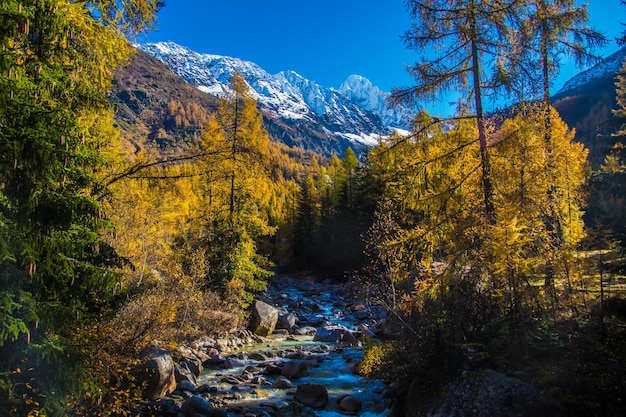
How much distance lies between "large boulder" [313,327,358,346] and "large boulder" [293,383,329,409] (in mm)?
7659

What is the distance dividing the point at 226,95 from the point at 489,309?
17095mm

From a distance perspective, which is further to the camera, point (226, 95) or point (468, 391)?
point (226, 95)

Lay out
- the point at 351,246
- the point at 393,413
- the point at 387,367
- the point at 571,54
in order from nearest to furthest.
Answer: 1. the point at 393,413
2. the point at 571,54
3. the point at 387,367
4. the point at 351,246

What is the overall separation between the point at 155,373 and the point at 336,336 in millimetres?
11883

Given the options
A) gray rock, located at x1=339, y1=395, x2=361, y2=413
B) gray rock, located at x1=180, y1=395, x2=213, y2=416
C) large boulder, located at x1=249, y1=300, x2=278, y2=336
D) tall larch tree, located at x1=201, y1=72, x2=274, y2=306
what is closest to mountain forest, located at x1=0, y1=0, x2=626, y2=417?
gray rock, located at x1=180, y1=395, x2=213, y2=416

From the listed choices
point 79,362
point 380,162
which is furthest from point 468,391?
point 79,362

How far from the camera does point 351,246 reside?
1752 inches

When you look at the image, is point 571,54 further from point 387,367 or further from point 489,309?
A: point 387,367

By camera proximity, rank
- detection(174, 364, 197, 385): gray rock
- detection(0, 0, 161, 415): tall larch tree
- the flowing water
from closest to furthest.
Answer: detection(0, 0, 161, 415): tall larch tree, the flowing water, detection(174, 364, 197, 385): gray rock

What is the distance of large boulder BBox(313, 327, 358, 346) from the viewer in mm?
19730

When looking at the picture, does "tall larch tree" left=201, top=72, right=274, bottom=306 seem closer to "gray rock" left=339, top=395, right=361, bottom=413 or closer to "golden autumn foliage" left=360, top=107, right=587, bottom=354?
"gray rock" left=339, top=395, right=361, bottom=413

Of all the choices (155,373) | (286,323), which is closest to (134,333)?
(155,373)

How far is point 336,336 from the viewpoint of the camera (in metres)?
20.7

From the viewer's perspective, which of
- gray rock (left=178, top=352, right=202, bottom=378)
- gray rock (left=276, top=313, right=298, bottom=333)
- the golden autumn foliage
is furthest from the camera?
gray rock (left=276, top=313, right=298, bottom=333)
